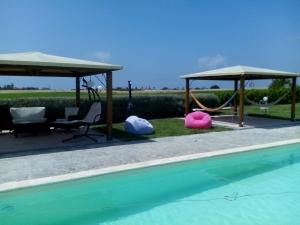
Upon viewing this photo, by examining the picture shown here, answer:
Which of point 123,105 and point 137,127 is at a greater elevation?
point 123,105

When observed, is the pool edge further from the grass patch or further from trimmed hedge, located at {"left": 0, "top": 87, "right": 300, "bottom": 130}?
trimmed hedge, located at {"left": 0, "top": 87, "right": 300, "bottom": 130}

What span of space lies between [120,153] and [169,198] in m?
2.35

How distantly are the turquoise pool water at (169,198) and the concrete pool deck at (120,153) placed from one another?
0.56 m

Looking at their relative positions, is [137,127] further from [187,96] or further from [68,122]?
[187,96]

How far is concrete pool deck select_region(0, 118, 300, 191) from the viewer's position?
643 cm

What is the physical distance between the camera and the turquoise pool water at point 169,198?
5.03 m

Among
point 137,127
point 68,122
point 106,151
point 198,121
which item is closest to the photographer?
Answer: point 106,151

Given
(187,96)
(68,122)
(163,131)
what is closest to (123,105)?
(187,96)

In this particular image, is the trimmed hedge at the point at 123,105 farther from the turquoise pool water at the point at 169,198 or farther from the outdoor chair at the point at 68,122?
the turquoise pool water at the point at 169,198

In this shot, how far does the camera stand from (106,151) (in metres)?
8.14

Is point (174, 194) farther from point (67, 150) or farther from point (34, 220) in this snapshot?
point (67, 150)

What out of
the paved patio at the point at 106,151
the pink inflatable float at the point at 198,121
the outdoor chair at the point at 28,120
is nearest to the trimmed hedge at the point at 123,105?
the outdoor chair at the point at 28,120

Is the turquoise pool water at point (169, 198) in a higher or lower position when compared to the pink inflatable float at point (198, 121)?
lower

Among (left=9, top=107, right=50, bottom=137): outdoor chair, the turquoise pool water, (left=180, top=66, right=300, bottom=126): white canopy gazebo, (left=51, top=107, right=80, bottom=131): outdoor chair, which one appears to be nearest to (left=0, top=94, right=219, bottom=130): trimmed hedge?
(left=180, top=66, right=300, bottom=126): white canopy gazebo
